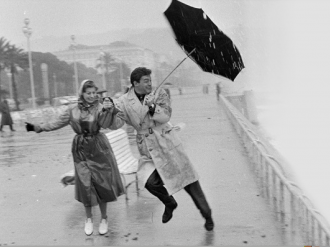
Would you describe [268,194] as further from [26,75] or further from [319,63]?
[26,75]

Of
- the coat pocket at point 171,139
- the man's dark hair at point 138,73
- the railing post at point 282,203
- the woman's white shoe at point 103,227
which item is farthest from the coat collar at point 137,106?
the railing post at point 282,203

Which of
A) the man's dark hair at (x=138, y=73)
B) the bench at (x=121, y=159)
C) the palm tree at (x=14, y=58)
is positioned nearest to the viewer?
the man's dark hair at (x=138, y=73)

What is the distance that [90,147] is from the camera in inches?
194

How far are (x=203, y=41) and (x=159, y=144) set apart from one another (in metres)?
0.99

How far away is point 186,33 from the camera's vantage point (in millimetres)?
4594

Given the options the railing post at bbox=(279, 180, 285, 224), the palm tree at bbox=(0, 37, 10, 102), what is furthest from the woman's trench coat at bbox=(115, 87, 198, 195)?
the palm tree at bbox=(0, 37, 10, 102)

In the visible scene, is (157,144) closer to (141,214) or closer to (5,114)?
(141,214)

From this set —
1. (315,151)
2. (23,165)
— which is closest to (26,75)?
(315,151)

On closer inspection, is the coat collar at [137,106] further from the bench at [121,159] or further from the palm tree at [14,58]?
the palm tree at [14,58]

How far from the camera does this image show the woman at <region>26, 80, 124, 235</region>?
488 cm

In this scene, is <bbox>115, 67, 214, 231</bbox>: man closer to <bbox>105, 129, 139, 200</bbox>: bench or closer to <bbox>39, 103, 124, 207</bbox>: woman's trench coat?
<bbox>39, 103, 124, 207</bbox>: woman's trench coat

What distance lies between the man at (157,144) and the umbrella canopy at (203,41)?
46 cm

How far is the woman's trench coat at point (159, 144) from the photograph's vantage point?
4.74m

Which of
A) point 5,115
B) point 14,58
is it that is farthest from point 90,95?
point 14,58
